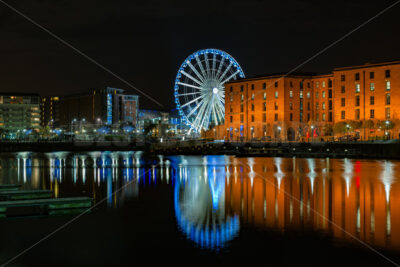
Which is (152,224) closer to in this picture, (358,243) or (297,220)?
(297,220)

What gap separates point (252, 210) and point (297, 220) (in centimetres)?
207

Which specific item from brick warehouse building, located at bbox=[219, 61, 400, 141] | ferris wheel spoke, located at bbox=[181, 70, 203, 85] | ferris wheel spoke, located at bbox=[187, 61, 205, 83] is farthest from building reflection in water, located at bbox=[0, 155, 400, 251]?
brick warehouse building, located at bbox=[219, 61, 400, 141]

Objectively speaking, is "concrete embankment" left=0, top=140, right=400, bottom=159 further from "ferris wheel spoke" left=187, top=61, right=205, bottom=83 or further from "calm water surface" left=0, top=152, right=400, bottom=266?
"calm water surface" left=0, top=152, right=400, bottom=266

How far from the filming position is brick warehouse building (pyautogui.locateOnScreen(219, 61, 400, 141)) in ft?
239

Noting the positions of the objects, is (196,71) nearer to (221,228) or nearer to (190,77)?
(190,77)

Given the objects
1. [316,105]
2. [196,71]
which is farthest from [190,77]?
[316,105]

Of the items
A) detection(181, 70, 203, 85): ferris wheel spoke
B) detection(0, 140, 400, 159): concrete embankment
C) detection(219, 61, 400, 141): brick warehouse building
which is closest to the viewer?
detection(0, 140, 400, 159): concrete embankment

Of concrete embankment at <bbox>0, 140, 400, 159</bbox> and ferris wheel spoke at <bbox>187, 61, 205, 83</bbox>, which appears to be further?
ferris wheel spoke at <bbox>187, 61, 205, 83</bbox>

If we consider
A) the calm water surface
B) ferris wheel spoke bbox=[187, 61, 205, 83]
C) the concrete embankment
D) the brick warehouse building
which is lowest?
the calm water surface

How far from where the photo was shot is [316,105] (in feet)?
289

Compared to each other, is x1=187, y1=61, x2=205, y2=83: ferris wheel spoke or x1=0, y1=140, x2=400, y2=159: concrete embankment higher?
x1=187, y1=61, x2=205, y2=83: ferris wheel spoke

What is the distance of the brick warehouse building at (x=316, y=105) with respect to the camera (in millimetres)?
72750

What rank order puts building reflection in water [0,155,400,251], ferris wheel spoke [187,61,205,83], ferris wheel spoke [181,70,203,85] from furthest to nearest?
ferris wheel spoke [181,70,203,85] < ferris wheel spoke [187,61,205,83] < building reflection in water [0,155,400,251]

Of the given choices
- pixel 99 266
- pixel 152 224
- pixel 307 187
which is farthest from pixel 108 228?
pixel 307 187
